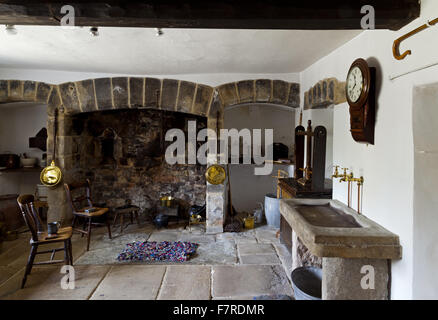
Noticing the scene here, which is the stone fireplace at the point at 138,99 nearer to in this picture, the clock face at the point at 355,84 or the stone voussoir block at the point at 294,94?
the stone voussoir block at the point at 294,94

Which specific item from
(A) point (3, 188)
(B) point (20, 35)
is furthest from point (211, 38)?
(A) point (3, 188)

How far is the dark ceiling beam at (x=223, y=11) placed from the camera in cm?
165

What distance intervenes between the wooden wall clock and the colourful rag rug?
229cm

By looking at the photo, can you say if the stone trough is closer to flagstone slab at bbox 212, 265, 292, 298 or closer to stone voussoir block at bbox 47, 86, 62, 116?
Answer: flagstone slab at bbox 212, 265, 292, 298

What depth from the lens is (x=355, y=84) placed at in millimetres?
2236

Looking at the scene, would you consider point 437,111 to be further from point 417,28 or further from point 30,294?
point 30,294

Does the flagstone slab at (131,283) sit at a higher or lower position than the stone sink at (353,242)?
lower

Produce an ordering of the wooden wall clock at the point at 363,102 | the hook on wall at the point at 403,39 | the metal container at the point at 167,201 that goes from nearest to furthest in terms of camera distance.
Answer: the hook on wall at the point at 403,39 → the wooden wall clock at the point at 363,102 → the metal container at the point at 167,201

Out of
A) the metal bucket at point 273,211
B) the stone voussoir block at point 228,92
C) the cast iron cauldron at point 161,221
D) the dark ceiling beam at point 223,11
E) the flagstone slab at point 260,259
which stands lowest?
the flagstone slab at point 260,259

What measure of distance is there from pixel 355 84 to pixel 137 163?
389 cm

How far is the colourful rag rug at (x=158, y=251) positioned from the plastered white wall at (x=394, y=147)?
2.02 metres

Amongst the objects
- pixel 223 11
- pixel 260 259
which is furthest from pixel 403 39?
pixel 260 259

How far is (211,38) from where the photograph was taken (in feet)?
9.09

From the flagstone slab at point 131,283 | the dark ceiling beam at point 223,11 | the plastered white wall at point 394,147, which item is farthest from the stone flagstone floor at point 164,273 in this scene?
the dark ceiling beam at point 223,11
